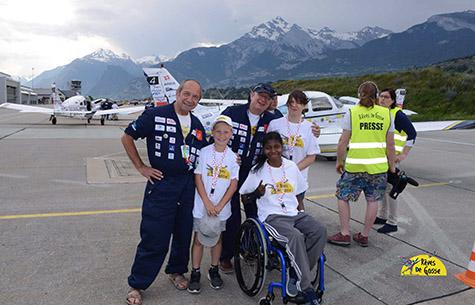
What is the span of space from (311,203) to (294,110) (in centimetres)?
288

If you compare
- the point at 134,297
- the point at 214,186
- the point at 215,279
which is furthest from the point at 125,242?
the point at 214,186

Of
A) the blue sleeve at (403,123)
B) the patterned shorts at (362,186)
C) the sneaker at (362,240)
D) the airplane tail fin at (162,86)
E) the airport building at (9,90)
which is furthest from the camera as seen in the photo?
the airport building at (9,90)

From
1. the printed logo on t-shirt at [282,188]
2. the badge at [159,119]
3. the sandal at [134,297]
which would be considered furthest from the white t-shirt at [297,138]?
the sandal at [134,297]

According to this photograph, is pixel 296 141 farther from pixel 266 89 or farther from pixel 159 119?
pixel 159 119

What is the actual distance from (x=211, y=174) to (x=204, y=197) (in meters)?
0.22

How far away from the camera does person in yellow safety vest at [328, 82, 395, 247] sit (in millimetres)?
4328

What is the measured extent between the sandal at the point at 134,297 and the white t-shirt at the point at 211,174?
2.66 ft

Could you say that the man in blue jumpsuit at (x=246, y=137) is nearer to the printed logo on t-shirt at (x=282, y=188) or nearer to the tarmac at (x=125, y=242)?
the printed logo on t-shirt at (x=282, y=188)

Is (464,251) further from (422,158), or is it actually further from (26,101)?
(26,101)

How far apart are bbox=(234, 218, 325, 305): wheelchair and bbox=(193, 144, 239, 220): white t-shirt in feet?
1.00

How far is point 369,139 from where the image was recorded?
438 cm

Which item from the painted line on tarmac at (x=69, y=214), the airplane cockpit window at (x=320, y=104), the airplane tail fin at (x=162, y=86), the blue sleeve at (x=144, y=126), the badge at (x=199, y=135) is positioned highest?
the airplane tail fin at (x=162, y=86)

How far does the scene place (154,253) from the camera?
126 inches

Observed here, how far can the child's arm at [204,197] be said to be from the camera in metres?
3.29
